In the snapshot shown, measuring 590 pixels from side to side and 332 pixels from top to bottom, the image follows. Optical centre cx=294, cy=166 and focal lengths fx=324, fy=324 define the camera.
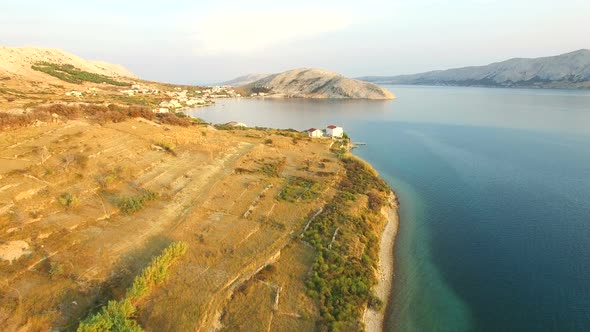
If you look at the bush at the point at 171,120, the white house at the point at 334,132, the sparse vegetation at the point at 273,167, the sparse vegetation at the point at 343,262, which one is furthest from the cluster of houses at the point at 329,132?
the sparse vegetation at the point at 343,262

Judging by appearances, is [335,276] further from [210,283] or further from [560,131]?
[560,131]

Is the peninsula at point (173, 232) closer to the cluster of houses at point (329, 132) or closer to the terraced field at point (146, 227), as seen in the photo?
the terraced field at point (146, 227)

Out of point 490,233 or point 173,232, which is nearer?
point 173,232

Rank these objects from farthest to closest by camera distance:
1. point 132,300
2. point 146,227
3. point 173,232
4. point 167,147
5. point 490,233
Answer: point 167,147 → point 490,233 → point 146,227 → point 173,232 → point 132,300

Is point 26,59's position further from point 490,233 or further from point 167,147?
point 490,233

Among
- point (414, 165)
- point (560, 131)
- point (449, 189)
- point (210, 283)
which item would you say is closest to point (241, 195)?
point (210, 283)

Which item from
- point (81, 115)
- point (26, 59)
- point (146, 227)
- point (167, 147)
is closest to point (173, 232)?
point (146, 227)
